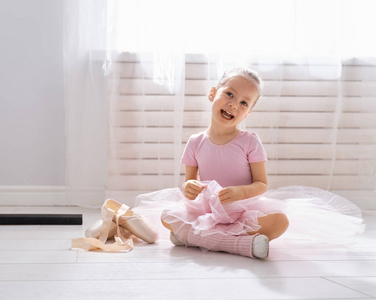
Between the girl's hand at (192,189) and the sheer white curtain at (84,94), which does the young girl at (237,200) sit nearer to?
the girl's hand at (192,189)

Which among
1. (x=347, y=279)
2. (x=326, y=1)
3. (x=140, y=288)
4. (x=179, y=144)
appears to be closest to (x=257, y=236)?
(x=347, y=279)

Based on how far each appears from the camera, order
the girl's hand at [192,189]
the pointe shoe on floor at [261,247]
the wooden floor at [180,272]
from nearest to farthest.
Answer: the wooden floor at [180,272], the pointe shoe on floor at [261,247], the girl's hand at [192,189]

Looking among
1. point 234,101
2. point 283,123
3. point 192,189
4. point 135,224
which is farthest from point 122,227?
point 283,123

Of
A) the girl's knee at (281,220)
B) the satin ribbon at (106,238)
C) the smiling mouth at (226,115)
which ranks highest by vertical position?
the smiling mouth at (226,115)

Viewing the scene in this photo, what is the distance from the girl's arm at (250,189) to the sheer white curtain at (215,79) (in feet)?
2.01

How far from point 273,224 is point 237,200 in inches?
4.2

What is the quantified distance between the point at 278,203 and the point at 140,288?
53cm

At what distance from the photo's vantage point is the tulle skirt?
4.46ft

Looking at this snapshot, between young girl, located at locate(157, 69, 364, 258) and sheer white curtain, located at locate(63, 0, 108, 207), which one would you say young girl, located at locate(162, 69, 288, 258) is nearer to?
young girl, located at locate(157, 69, 364, 258)

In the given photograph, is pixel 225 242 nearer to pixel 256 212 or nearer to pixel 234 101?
pixel 256 212

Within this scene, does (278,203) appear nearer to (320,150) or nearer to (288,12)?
(320,150)

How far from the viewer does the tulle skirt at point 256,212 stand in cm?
136

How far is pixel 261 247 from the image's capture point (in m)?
1.26

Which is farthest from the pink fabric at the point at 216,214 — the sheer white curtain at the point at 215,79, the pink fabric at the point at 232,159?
the sheer white curtain at the point at 215,79
